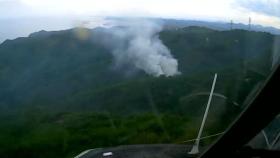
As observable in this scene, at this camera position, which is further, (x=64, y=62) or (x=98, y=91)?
(x=64, y=62)

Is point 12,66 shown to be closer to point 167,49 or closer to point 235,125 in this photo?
point 167,49

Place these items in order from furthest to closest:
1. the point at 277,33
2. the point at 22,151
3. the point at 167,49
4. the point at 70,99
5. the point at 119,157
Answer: the point at 167,49
the point at 70,99
the point at 22,151
the point at 119,157
the point at 277,33

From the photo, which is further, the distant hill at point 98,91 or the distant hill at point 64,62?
the distant hill at point 64,62

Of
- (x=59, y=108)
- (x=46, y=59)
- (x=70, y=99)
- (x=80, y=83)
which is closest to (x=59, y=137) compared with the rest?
(x=59, y=108)

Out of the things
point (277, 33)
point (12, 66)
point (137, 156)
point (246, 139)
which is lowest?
point (12, 66)

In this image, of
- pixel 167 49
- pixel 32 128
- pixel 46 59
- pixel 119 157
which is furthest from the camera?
pixel 46 59

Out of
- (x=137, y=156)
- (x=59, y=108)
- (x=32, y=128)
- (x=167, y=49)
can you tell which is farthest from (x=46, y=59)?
(x=137, y=156)

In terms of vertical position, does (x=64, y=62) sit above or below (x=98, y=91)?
below

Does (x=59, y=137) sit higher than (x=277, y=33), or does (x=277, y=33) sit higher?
(x=277, y=33)

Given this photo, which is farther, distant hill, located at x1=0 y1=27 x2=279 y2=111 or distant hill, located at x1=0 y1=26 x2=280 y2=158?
distant hill, located at x1=0 y1=27 x2=279 y2=111

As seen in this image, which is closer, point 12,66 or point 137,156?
point 137,156
